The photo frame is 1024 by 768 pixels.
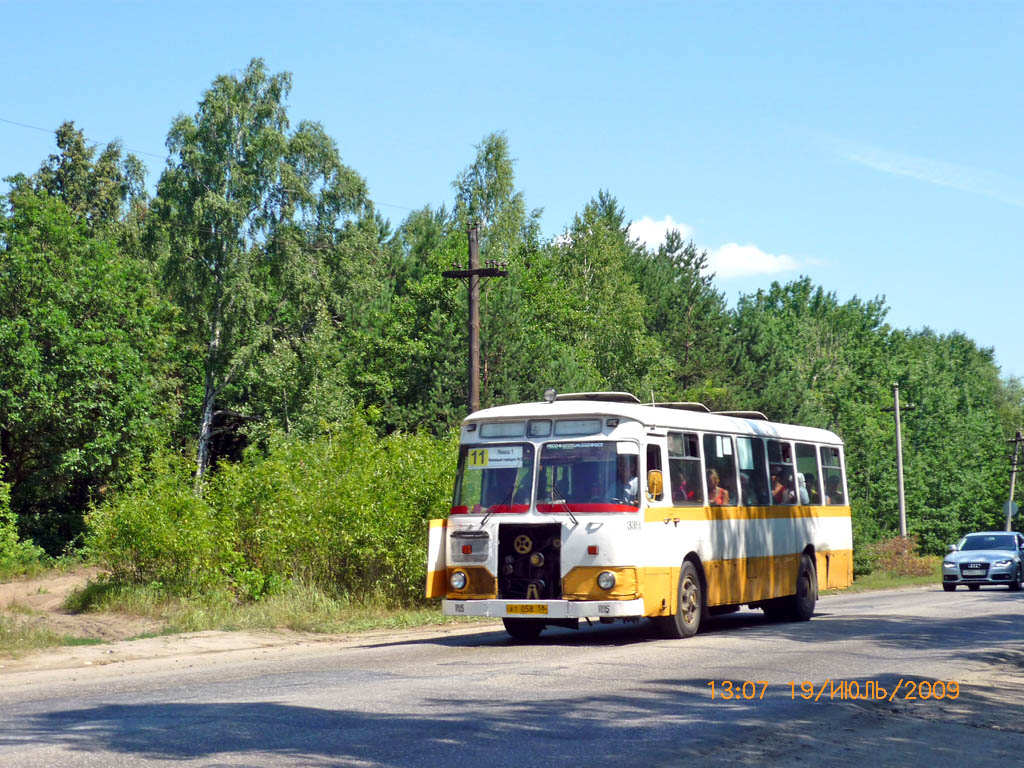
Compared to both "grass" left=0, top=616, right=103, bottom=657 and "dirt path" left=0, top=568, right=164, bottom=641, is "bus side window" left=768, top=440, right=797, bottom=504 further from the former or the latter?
"grass" left=0, top=616, right=103, bottom=657

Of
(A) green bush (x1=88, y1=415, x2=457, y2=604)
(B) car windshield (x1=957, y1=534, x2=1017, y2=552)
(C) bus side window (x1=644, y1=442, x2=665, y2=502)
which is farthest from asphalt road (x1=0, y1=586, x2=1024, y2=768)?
(B) car windshield (x1=957, y1=534, x2=1017, y2=552)

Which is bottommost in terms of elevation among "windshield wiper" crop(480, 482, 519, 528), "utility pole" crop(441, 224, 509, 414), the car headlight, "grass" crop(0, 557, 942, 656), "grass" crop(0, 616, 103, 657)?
"grass" crop(0, 616, 103, 657)

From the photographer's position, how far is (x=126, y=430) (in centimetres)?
4212

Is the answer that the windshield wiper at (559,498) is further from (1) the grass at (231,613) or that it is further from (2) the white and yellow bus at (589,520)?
(1) the grass at (231,613)

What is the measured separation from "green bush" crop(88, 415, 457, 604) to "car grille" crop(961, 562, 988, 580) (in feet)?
64.5

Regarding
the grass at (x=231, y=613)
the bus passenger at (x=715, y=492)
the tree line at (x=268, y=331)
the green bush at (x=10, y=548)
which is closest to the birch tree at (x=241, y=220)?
the tree line at (x=268, y=331)

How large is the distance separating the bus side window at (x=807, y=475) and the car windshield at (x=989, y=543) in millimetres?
17819

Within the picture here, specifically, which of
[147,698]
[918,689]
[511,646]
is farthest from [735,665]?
[147,698]

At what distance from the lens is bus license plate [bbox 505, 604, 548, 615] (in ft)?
49.0

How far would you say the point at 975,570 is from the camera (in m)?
35.3

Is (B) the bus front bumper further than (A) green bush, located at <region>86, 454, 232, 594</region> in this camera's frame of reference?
No

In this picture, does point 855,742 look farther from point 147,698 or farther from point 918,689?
point 147,698

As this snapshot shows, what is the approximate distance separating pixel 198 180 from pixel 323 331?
7.56 m

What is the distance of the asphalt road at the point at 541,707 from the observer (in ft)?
25.3
